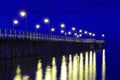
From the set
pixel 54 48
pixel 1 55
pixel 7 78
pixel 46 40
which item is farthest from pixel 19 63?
pixel 54 48

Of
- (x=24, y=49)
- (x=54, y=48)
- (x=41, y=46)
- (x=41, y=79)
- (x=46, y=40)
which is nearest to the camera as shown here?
(x=41, y=79)

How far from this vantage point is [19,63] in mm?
69438

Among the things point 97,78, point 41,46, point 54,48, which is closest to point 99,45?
point 54,48

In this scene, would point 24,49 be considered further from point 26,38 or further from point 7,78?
point 7,78

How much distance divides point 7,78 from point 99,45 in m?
102

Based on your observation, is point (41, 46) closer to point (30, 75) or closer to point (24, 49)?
point (24, 49)

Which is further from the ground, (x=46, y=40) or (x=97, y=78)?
(x=46, y=40)

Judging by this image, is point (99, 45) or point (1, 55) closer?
point (1, 55)

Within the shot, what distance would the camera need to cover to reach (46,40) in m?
85.2

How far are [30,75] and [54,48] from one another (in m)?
55.5

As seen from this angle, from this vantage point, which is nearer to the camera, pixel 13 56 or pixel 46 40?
pixel 13 56

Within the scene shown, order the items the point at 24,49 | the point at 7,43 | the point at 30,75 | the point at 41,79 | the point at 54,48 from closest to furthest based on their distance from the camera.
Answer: the point at 41,79 < the point at 30,75 < the point at 7,43 < the point at 24,49 < the point at 54,48

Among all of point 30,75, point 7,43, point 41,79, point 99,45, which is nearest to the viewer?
point 41,79

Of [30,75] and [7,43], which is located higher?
[7,43]
